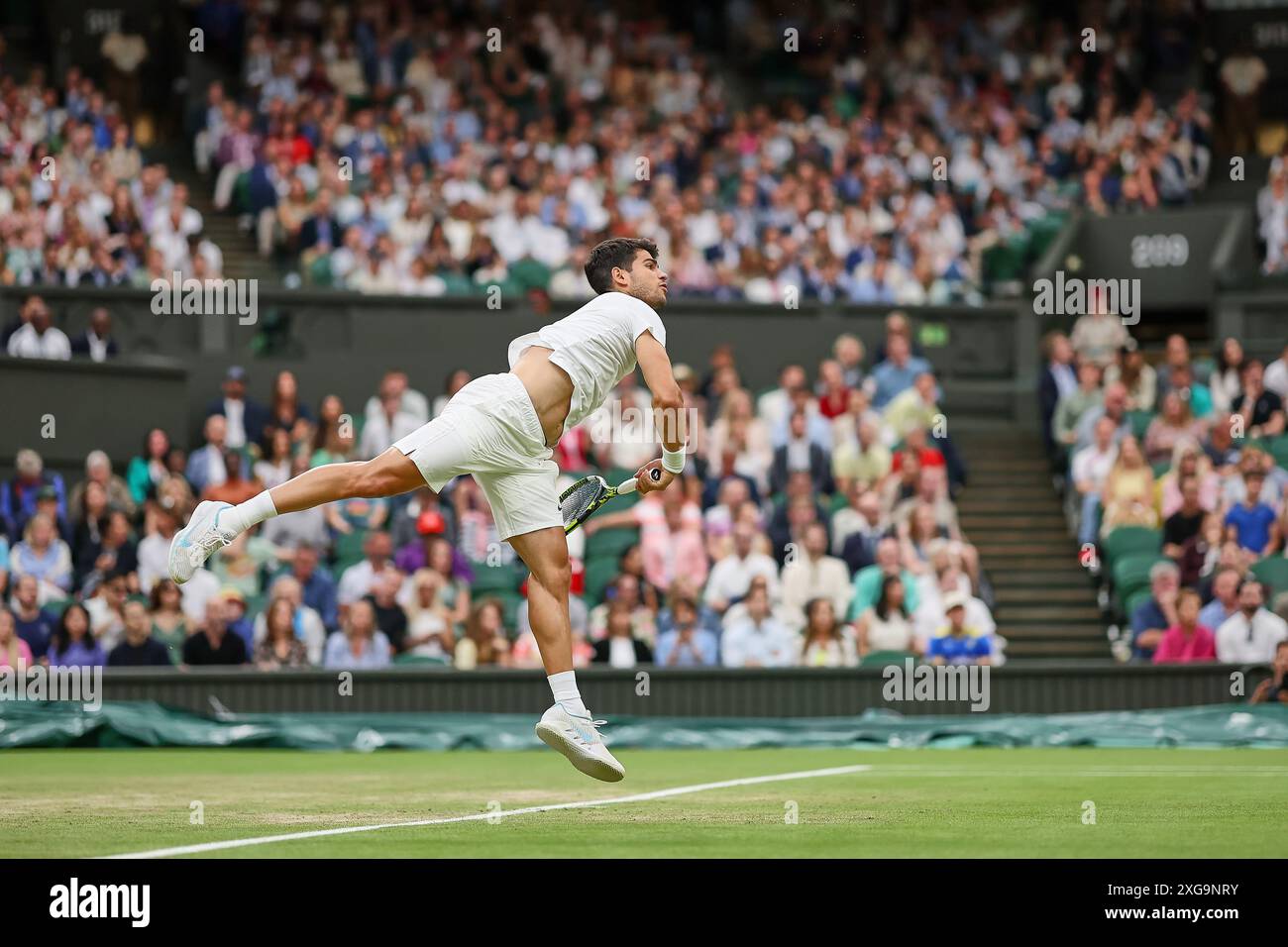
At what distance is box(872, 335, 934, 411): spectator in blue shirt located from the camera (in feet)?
68.4

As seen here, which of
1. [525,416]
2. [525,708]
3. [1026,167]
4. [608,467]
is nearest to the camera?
[525,416]

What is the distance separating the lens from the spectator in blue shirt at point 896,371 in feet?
68.4

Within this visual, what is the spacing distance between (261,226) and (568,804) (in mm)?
15675

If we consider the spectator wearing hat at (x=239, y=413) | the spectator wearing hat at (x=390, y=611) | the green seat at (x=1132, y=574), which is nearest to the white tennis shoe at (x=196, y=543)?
the spectator wearing hat at (x=390, y=611)

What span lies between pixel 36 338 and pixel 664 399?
1263 centimetres

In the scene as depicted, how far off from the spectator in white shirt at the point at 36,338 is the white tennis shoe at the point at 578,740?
12.1 m

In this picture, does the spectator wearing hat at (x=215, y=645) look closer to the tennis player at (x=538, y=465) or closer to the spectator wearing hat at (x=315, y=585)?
the spectator wearing hat at (x=315, y=585)

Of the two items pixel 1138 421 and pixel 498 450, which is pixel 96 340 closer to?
pixel 1138 421

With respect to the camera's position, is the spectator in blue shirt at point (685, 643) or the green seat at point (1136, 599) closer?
the spectator in blue shirt at point (685, 643)

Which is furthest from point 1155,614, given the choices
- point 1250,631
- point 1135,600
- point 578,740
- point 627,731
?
point 578,740

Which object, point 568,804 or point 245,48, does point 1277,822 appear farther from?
point 245,48

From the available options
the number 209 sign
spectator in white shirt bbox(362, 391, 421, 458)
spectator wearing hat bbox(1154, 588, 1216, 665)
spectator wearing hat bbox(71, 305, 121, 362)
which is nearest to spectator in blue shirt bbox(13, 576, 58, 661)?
spectator in white shirt bbox(362, 391, 421, 458)

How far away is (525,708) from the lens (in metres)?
16.1
